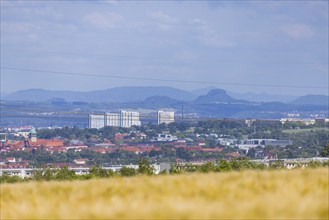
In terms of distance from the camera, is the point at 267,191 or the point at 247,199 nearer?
the point at 247,199

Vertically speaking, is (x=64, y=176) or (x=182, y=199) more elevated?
(x=182, y=199)

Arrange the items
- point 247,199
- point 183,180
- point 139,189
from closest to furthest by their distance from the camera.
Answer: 1. point 247,199
2. point 139,189
3. point 183,180

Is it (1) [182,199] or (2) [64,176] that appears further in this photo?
(2) [64,176]

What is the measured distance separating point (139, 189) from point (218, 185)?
121cm

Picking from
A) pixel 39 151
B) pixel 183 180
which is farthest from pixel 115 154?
pixel 183 180

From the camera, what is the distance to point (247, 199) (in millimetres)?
11852

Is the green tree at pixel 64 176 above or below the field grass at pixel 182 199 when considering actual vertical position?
below

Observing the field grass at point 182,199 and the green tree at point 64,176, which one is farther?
the green tree at point 64,176

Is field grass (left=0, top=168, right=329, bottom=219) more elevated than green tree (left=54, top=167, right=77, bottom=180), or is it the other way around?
field grass (left=0, top=168, right=329, bottom=219)

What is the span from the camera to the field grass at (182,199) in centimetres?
1066

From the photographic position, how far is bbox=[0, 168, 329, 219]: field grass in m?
10.7

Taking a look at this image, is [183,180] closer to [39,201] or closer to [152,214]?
[39,201]

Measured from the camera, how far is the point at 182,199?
1194 centimetres

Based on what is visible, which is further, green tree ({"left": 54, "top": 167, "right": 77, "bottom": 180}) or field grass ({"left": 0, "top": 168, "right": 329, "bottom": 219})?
green tree ({"left": 54, "top": 167, "right": 77, "bottom": 180})
